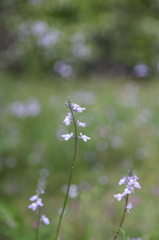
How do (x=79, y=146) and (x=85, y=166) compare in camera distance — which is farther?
(x=79, y=146)

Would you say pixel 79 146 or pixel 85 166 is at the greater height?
pixel 79 146

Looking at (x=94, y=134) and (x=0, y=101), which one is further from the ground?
(x=0, y=101)

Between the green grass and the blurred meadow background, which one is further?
the blurred meadow background

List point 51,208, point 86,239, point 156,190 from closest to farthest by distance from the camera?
point 86,239, point 51,208, point 156,190

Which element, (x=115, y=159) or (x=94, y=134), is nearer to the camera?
(x=115, y=159)

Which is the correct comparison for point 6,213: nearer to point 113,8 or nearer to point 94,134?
point 94,134

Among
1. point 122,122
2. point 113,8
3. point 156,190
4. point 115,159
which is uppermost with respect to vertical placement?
point 113,8

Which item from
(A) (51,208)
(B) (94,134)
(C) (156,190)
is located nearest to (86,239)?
(A) (51,208)

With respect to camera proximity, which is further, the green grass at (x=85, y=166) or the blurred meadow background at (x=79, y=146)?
the blurred meadow background at (x=79, y=146)
